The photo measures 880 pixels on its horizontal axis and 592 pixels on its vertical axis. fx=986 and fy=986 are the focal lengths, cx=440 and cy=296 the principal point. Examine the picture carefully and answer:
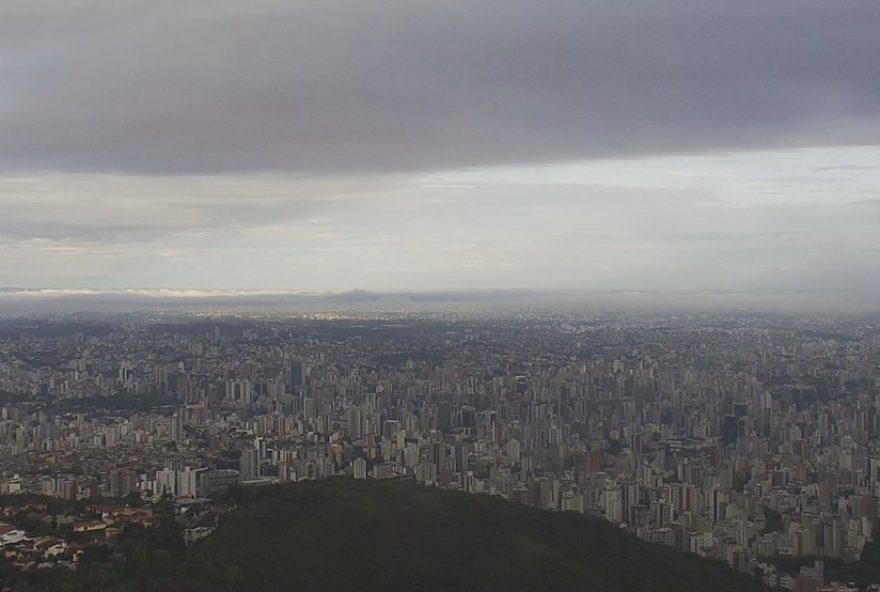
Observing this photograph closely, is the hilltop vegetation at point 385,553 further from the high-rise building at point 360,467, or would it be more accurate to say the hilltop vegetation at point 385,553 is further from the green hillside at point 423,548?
the high-rise building at point 360,467

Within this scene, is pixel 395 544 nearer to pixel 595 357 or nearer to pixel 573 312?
pixel 595 357

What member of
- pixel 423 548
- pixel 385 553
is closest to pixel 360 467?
pixel 423 548

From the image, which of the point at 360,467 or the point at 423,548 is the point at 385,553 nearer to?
the point at 423,548

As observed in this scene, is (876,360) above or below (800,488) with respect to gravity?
above

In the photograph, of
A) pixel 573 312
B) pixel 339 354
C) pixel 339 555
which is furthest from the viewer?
pixel 573 312

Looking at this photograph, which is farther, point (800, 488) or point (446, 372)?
point (446, 372)

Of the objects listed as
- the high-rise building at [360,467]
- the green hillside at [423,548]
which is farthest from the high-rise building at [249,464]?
the green hillside at [423,548]

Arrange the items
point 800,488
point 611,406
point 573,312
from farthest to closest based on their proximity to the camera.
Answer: point 573,312 < point 611,406 < point 800,488

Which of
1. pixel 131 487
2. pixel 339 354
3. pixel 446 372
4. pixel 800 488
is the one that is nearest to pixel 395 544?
pixel 131 487
